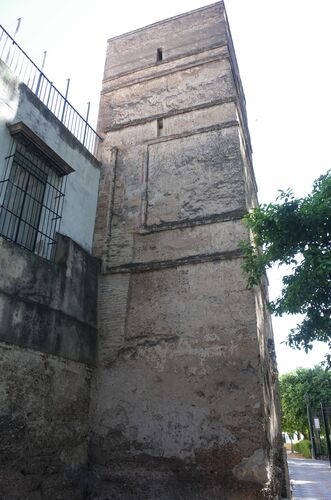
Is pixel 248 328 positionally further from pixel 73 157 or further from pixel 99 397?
pixel 73 157

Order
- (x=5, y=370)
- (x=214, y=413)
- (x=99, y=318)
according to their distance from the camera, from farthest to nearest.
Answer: (x=99, y=318), (x=214, y=413), (x=5, y=370)

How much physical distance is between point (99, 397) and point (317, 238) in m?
4.23

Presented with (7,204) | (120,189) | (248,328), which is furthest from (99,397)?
(120,189)

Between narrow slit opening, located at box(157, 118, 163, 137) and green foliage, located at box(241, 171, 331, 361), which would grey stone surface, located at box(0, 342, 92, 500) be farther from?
narrow slit opening, located at box(157, 118, 163, 137)

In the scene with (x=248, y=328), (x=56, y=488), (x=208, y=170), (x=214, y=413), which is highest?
(x=208, y=170)

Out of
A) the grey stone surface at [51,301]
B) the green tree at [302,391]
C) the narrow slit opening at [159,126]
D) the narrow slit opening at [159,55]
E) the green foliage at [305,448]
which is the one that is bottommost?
the green foliage at [305,448]

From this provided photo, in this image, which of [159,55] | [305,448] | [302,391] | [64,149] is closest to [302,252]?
[64,149]

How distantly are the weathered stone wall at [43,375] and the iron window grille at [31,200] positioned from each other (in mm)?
351

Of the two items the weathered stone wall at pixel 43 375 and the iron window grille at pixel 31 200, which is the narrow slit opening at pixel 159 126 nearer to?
the iron window grille at pixel 31 200

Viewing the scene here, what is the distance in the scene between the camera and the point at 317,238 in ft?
18.9

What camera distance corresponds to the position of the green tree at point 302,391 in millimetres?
24350

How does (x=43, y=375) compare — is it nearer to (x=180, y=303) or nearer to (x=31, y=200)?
(x=180, y=303)

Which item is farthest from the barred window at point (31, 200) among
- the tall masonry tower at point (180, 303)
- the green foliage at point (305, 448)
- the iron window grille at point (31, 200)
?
the green foliage at point (305, 448)

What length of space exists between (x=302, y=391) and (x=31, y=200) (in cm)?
2592
